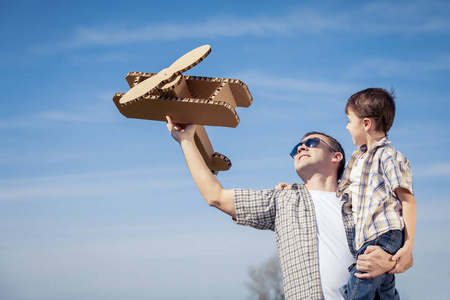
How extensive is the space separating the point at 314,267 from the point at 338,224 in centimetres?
48

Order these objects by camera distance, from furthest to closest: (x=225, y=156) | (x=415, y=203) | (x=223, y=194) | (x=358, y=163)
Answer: (x=225, y=156)
(x=223, y=194)
(x=358, y=163)
(x=415, y=203)

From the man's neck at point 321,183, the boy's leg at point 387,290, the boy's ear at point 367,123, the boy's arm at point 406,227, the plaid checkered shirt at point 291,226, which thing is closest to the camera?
the boy's arm at point 406,227

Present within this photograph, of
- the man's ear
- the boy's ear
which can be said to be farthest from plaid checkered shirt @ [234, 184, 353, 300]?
the boy's ear

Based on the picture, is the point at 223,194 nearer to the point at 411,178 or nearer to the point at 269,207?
the point at 269,207

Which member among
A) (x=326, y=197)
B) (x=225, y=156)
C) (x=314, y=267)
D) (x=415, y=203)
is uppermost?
(x=225, y=156)

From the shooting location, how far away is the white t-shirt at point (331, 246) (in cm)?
429

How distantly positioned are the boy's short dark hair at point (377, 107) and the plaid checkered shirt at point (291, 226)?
87 centimetres

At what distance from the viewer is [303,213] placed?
456 cm

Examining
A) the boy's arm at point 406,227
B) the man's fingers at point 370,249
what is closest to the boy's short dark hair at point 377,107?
the boy's arm at point 406,227

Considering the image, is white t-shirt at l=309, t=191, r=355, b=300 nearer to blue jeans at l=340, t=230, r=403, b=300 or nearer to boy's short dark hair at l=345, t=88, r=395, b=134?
blue jeans at l=340, t=230, r=403, b=300

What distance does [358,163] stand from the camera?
430cm

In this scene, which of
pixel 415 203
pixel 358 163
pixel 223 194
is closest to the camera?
pixel 415 203

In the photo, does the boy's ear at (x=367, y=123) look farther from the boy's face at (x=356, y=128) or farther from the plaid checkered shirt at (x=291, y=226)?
the plaid checkered shirt at (x=291, y=226)

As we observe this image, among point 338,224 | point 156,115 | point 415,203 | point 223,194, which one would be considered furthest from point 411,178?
point 156,115
